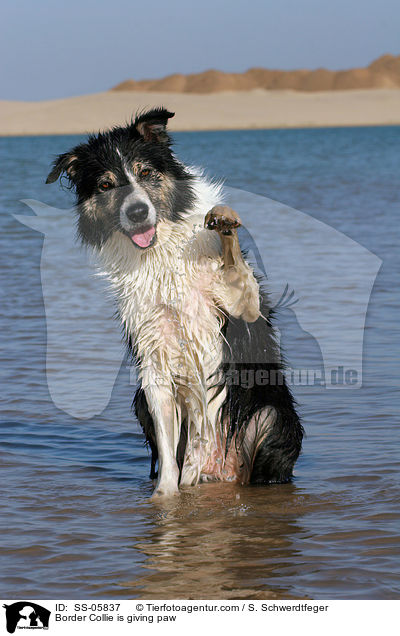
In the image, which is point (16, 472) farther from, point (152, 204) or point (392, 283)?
point (392, 283)

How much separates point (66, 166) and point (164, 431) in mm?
1583

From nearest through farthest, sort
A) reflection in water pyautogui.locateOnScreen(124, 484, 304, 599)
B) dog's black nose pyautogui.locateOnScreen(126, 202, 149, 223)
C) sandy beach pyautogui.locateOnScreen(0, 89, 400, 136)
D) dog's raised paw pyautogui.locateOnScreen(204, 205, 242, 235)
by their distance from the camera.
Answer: reflection in water pyautogui.locateOnScreen(124, 484, 304, 599), dog's raised paw pyautogui.locateOnScreen(204, 205, 242, 235), dog's black nose pyautogui.locateOnScreen(126, 202, 149, 223), sandy beach pyautogui.locateOnScreen(0, 89, 400, 136)

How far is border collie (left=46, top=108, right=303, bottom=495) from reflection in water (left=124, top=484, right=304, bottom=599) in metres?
0.23

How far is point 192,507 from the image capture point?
5055mm

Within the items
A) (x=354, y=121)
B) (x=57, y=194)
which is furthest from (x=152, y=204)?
(x=354, y=121)
